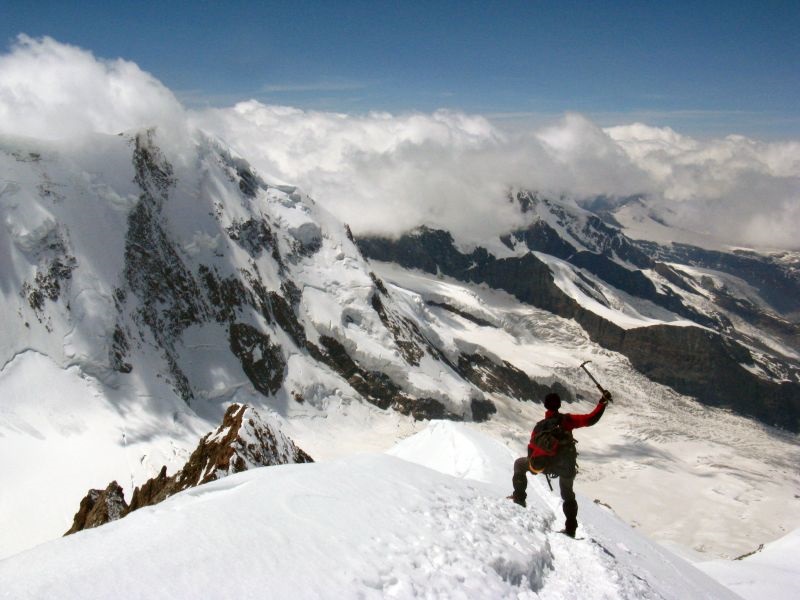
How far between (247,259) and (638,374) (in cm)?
14486

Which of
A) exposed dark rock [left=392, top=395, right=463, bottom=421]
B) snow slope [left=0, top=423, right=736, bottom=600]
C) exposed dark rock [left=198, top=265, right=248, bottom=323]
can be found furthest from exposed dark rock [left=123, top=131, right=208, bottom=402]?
snow slope [left=0, top=423, right=736, bottom=600]

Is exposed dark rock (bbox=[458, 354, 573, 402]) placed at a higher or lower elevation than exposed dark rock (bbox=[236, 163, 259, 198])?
lower

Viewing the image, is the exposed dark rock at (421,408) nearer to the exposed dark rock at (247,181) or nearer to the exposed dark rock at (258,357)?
the exposed dark rock at (258,357)

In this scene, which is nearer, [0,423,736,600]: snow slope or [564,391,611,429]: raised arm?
[0,423,736,600]: snow slope

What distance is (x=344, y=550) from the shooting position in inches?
394

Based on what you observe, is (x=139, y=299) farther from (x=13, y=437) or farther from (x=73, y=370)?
(x=13, y=437)

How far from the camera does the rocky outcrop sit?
24.8 metres

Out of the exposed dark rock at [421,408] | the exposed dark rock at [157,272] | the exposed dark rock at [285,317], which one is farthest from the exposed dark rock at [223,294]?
the exposed dark rock at [421,408]

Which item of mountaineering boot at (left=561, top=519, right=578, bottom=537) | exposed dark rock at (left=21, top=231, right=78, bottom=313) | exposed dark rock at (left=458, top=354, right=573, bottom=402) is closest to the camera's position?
mountaineering boot at (left=561, top=519, right=578, bottom=537)

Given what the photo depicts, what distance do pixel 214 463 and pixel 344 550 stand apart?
17908 millimetres

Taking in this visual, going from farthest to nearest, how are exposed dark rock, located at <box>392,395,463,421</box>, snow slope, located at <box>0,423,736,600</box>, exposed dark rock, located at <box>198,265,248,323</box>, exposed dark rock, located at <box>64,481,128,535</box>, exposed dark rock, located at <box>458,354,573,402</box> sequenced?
exposed dark rock, located at <box>458,354,573,402</box>, exposed dark rock, located at <box>392,395,463,421</box>, exposed dark rock, located at <box>198,265,248,323</box>, exposed dark rock, located at <box>64,481,128,535</box>, snow slope, located at <box>0,423,736,600</box>

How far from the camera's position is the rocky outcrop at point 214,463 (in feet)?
81.4

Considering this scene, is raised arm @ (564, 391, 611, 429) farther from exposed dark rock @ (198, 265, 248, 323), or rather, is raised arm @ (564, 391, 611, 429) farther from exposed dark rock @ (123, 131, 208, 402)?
exposed dark rock @ (198, 265, 248, 323)

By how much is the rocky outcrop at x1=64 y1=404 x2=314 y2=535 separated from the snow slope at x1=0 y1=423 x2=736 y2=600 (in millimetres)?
10713
